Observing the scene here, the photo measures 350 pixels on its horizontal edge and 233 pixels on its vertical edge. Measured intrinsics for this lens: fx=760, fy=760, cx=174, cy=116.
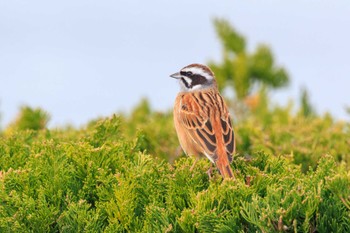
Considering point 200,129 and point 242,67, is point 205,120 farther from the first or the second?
point 242,67

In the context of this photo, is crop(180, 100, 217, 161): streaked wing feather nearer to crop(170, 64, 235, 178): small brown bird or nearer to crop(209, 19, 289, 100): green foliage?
crop(170, 64, 235, 178): small brown bird

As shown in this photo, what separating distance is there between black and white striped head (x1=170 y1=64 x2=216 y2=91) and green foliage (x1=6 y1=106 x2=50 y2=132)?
8.81 ft

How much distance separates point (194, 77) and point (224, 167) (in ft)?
7.56

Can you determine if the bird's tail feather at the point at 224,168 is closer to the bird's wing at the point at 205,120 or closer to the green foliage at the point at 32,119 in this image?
the bird's wing at the point at 205,120

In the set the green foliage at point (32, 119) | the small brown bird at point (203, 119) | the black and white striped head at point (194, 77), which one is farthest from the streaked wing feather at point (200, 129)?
the green foliage at point (32, 119)

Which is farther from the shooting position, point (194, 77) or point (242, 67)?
point (242, 67)

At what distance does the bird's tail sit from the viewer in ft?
21.8

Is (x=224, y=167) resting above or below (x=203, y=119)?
below

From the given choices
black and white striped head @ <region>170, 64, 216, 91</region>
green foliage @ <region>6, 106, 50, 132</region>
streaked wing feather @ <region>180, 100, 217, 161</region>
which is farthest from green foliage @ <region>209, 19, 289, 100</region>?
streaked wing feather @ <region>180, 100, 217, 161</region>

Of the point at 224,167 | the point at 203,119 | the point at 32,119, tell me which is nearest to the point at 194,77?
the point at 203,119

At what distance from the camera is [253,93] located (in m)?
16.4

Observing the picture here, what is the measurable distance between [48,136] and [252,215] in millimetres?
3846

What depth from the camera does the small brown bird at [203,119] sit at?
24.2ft

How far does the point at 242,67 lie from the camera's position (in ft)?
53.9
